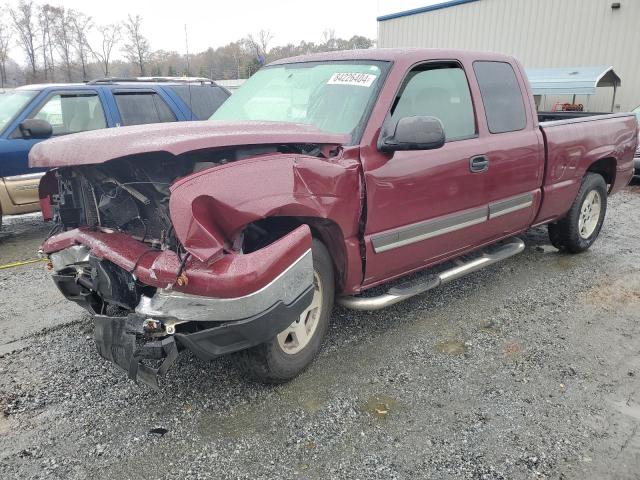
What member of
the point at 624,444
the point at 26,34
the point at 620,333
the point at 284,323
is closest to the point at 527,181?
the point at 620,333

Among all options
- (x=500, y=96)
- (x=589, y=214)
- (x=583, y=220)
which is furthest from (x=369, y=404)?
(x=589, y=214)

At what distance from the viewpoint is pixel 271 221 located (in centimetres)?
293

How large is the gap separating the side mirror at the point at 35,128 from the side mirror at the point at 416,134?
4.71 metres

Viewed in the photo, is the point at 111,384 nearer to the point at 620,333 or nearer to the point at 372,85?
the point at 372,85

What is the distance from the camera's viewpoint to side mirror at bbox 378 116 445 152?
3148mm

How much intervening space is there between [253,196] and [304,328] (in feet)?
3.38

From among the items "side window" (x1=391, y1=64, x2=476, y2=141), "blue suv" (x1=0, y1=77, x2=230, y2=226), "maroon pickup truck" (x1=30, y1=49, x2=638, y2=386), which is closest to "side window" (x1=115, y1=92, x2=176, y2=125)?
"blue suv" (x1=0, y1=77, x2=230, y2=226)

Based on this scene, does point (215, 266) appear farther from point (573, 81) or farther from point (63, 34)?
point (63, 34)

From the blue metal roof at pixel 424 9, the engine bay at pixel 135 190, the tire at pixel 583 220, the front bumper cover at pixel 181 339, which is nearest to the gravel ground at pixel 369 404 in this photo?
the front bumper cover at pixel 181 339

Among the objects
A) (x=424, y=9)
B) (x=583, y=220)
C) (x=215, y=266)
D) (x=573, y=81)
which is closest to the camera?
(x=215, y=266)

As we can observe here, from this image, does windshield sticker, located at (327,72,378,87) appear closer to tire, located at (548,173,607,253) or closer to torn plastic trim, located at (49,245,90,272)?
torn plastic trim, located at (49,245,90,272)

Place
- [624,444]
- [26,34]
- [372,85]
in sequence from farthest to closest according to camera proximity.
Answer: [26,34] < [372,85] < [624,444]

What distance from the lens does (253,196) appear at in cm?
252

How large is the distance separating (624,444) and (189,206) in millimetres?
2436
